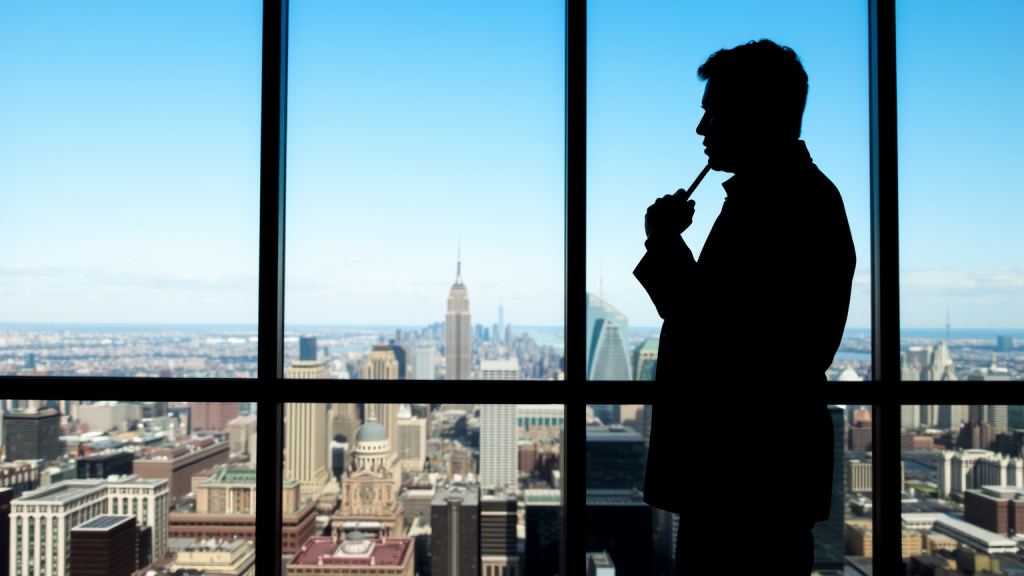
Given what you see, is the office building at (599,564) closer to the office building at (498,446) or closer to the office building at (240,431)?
the office building at (498,446)

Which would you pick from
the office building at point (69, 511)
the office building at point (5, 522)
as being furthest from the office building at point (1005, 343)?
the office building at point (5, 522)

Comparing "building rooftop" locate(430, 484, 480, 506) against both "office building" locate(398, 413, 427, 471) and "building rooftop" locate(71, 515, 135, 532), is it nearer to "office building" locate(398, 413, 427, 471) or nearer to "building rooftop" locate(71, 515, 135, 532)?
"office building" locate(398, 413, 427, 471)

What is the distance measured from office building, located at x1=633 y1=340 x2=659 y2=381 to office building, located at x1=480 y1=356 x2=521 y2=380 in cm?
33

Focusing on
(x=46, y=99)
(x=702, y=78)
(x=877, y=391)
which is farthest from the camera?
(x=46, y=99)

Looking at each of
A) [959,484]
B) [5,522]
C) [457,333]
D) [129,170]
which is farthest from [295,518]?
[959,484]

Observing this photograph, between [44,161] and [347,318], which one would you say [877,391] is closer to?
[347,318]

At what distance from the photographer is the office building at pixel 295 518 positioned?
1530 mm

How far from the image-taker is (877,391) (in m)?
1.52

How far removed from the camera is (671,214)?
0.90 meters

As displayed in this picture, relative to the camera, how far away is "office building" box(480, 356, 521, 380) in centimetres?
151

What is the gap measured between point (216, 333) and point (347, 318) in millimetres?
369

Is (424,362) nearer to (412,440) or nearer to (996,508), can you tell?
(412,440)

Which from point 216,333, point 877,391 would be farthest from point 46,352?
point 877,391

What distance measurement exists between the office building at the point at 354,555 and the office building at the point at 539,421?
458mm
